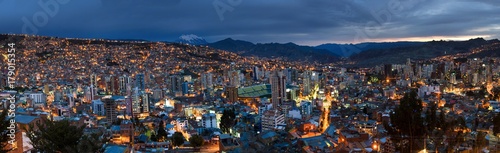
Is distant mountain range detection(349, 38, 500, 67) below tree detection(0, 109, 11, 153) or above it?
above

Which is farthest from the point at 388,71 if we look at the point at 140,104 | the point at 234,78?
the point at 140,104

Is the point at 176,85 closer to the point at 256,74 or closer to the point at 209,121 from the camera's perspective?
the point at 256,74

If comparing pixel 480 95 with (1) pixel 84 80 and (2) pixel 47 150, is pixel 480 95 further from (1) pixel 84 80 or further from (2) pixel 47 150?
(1) pixel 84 80

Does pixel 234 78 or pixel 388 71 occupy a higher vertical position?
pixel 388 71

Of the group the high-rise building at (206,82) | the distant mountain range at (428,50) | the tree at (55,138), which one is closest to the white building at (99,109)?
the high-rise building at (206,82)

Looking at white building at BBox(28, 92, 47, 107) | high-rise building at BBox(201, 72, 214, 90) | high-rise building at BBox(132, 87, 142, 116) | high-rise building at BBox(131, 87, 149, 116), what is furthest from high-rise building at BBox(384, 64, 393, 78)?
white building at BBox(28, 92, 47, 107)

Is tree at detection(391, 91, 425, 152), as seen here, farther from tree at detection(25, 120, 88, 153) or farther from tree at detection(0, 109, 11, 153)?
tree at detection(0, 109, 11, 153)
